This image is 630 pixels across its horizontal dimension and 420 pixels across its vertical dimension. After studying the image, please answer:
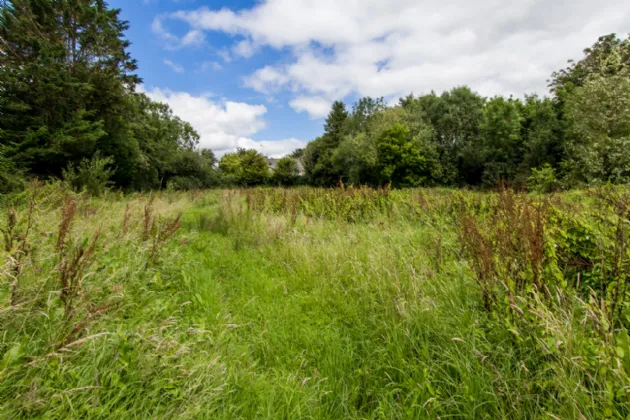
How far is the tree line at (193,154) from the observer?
12359 millimetres

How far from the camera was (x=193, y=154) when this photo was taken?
96.8 feet

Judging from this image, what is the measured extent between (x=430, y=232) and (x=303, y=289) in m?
2.41

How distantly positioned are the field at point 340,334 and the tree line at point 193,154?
2.64m

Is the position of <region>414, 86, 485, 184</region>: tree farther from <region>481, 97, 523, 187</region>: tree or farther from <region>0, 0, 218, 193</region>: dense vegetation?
<region>0, 0, 218, 193</region>: dense vegetation

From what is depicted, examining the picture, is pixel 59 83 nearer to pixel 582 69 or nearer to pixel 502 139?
pixel 502 139

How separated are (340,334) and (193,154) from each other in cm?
3164

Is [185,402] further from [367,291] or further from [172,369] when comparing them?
[367,291]

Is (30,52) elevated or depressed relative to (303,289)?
elevated

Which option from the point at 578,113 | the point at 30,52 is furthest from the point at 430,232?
the point at 30,52

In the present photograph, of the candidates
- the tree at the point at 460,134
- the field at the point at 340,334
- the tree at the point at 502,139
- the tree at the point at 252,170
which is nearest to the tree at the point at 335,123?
the tree at the point at 252,170

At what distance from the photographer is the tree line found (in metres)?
12.4

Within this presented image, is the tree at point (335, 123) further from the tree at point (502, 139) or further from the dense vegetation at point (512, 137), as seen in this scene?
the tree at point (502, 139)

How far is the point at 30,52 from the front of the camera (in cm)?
1325

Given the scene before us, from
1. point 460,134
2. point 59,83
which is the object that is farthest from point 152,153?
point 460,134
